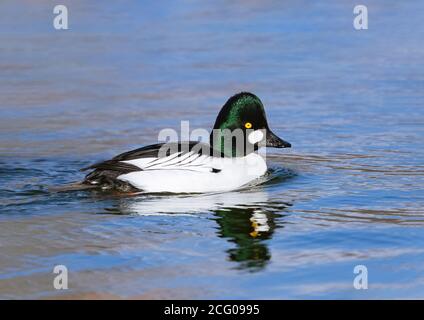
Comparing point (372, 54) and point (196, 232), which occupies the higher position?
point (372, 54)

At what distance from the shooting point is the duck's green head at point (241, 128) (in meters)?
10.1

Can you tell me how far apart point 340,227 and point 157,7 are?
1061 cm

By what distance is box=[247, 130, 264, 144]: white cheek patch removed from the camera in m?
10.2

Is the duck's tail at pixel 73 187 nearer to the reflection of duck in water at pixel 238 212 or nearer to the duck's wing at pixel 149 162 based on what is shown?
the duck's wing at pixel 149 162

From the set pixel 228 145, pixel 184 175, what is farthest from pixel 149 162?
pixel 228 145

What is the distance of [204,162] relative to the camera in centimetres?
983

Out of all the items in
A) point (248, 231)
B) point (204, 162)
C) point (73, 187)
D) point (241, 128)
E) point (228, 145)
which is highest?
point (241, 128)

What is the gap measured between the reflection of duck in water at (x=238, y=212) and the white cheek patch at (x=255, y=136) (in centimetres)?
80

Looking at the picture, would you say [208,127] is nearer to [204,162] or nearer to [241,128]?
[241,128]

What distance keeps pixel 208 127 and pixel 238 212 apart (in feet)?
11.7

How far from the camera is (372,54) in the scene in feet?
51.2
